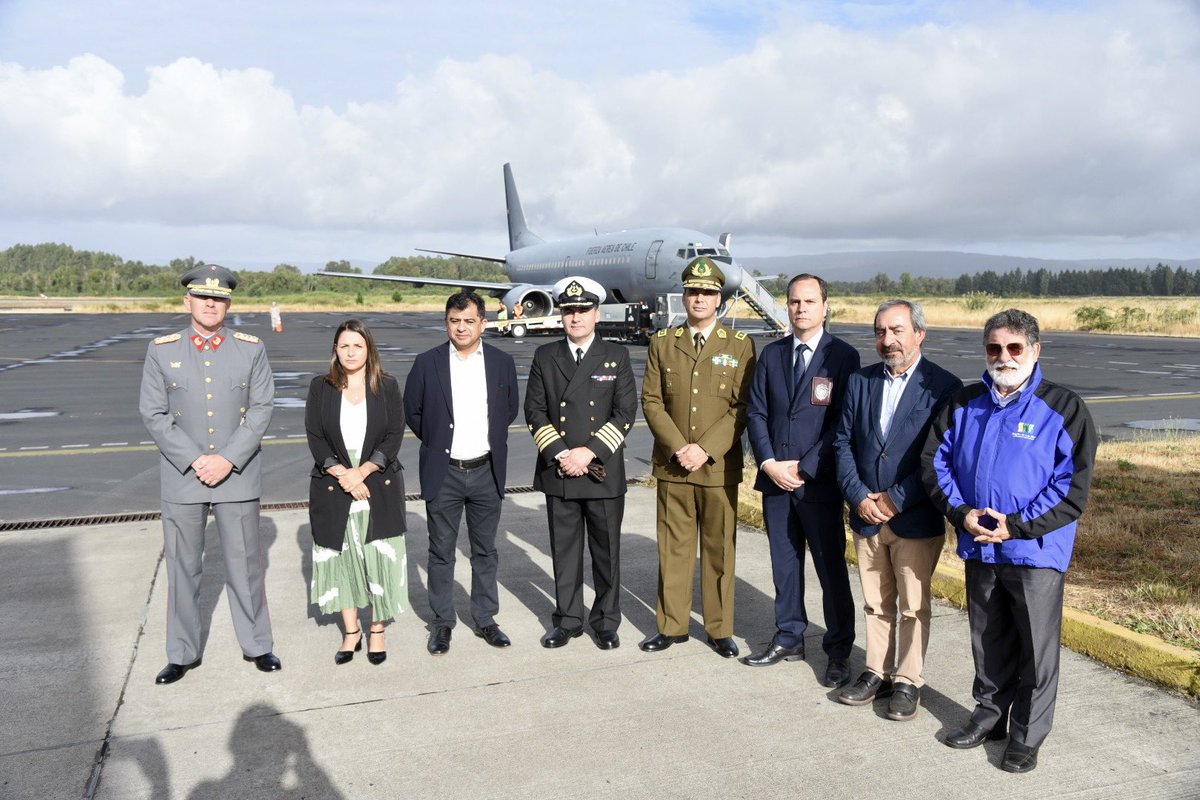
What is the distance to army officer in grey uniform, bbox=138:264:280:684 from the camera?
4.69 m

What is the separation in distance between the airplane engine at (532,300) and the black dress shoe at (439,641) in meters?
28.3

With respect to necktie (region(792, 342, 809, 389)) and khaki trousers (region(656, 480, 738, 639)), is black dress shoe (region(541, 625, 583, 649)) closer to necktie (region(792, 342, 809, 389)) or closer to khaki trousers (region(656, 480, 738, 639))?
khaki trousers (region(656, 480, 738, 639))

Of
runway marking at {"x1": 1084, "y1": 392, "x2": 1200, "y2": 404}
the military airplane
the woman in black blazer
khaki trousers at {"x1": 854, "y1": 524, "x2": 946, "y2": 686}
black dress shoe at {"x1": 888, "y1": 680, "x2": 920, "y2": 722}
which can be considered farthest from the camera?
the military airplane

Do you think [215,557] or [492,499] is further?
[215,557]

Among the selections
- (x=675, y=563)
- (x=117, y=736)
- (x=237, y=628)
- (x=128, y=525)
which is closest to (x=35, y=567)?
(x=128, y=525)

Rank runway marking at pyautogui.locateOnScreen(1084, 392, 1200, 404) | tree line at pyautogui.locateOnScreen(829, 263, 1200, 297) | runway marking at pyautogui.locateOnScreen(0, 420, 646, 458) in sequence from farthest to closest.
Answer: tree line at pyautogui.locateOnScreen(829, 263, 1200, 297)
runway marking at pyautogui.locateOnScreen(1084, 392, 1200, 404)
runway marking at pyautogui.locateOnScreen(0, 420, 646, 458)

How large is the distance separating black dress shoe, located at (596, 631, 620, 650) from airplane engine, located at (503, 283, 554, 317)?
28371 millimetres

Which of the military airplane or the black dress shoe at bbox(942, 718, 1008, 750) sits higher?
the military airplane

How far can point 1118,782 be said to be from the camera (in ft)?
11.5

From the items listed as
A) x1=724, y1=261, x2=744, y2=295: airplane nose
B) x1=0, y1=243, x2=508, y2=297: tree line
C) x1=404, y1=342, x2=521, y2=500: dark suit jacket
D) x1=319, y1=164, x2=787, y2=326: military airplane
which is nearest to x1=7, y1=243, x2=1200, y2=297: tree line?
x1=0, y1=243, x2=508, y2=297: tree line

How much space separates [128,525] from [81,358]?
19.6 metres

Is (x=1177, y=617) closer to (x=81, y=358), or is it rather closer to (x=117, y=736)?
(x=117, y=736)

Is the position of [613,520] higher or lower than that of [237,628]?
higher

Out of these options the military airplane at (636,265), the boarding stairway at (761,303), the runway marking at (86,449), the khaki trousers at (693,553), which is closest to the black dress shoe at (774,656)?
the khaki trousers at (693,553)
